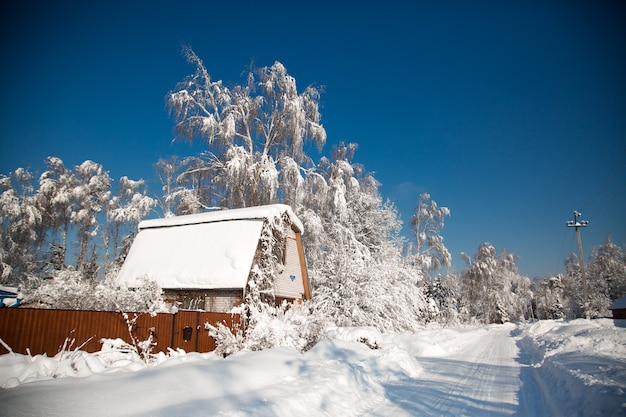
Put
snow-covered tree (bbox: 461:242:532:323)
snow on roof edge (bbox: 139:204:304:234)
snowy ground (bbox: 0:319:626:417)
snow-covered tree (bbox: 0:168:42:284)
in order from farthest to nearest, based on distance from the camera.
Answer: snow-covered tree (bbox: 461:242:532:323), snow-covered tree (bbox: 0:168:42:284), snow on roof edge (bbox: 139:204:304:234), snowy ground (bbox: 0:319:626:417)

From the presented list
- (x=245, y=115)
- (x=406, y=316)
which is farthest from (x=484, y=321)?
(x=245, y=115)

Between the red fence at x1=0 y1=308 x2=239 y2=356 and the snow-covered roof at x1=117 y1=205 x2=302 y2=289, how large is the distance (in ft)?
10.6

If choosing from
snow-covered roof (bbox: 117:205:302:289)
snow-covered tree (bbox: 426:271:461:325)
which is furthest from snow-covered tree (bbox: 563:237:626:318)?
snow-covered roof (bbox: 117:205:302:289)

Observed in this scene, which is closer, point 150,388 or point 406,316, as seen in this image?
point 150,388

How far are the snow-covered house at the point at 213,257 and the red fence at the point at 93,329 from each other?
3.11 meters

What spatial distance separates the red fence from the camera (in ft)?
26.3

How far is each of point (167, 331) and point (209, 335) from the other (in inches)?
54.4

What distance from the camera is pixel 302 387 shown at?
669 cm

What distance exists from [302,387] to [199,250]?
11507mm

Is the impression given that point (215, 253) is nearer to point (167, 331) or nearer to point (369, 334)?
point (167, 331)

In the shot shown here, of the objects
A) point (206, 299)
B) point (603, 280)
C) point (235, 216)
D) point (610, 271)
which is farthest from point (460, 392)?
point (610, 271)

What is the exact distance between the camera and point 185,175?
2378 cm

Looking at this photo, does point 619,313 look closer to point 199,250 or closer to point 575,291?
point 575,291

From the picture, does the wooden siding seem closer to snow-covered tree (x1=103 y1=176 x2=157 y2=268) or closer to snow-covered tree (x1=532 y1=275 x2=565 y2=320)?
snow-covered tree (x1=103 y1=176 x2=157 y2=268)
